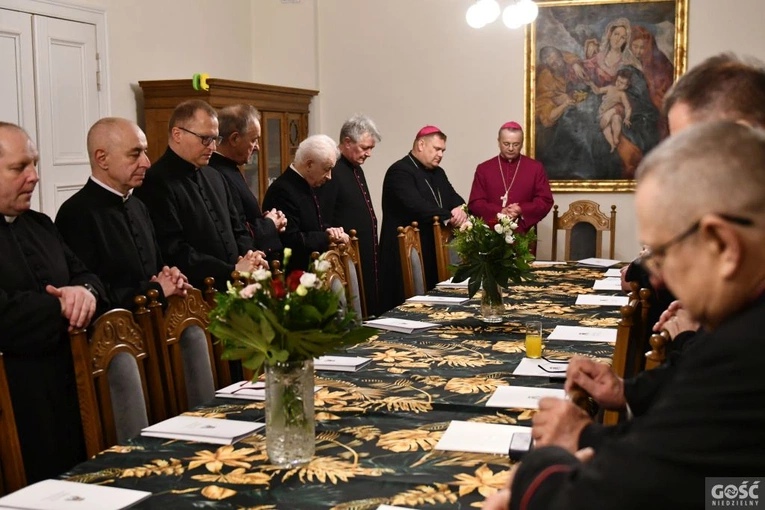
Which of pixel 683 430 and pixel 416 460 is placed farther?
pixel 416 460

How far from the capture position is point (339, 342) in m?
2.12

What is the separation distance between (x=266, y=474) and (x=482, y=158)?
6946 millimetres

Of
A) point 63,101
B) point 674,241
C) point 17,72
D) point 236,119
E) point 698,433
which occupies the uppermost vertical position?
point 17,72

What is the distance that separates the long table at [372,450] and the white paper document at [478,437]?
3cm

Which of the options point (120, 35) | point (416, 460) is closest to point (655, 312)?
point (416, 460)

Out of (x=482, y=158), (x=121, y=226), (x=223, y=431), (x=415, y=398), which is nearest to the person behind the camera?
(x=223, y=431)

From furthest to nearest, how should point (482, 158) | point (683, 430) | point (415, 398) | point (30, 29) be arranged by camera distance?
1. point (482, 158)
2. point (30, 29)
3. point (415, 398)
4. point (683, 430)

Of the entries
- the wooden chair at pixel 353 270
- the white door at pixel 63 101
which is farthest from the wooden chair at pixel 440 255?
the white door at pixel 63 101

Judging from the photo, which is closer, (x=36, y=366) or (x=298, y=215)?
(x=36, y=366)

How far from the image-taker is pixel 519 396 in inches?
103

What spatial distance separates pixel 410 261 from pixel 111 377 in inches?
112

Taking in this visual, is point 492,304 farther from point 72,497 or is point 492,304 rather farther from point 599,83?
point 599,83

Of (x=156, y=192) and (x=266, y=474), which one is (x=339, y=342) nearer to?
(x=266, y=474)

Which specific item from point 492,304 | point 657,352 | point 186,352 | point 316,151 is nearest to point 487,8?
point 316,151
